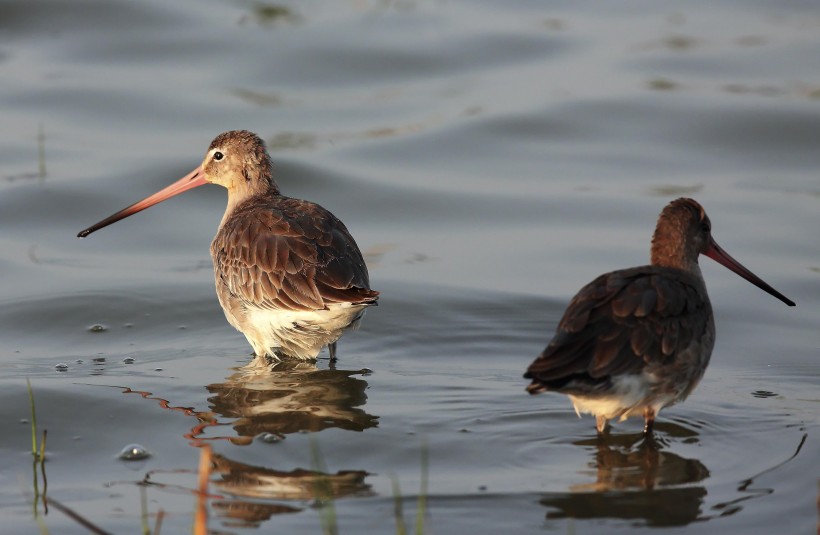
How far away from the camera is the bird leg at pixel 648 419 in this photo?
5.86m

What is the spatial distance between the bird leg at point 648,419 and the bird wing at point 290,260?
1.47 m

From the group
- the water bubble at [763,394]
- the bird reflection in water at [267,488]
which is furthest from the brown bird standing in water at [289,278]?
the water bubble at [763,394]

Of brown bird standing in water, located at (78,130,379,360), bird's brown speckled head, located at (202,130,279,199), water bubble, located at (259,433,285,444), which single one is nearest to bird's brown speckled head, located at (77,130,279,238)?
bird's brown speckled head, located at (202,130,279,199)

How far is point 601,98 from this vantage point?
38.7ft

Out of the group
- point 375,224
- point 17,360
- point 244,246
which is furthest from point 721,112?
point 17,360

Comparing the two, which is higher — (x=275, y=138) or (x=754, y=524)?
(x=275, y=138)

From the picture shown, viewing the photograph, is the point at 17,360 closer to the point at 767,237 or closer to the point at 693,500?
the point at 693,500

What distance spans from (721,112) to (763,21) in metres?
2.36

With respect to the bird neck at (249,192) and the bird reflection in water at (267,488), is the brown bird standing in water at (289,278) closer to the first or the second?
the bird neck at (249,192)

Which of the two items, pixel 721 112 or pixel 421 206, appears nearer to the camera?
pixel 421 206

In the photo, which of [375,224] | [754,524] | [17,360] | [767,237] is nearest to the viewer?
[754,524]

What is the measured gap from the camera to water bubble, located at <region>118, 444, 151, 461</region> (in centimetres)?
576

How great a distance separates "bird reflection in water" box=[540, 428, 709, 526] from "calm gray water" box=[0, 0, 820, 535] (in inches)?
0.6

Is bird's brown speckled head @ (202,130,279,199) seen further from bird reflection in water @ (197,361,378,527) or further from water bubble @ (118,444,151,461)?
water bubble @ (118,444,151,461)
